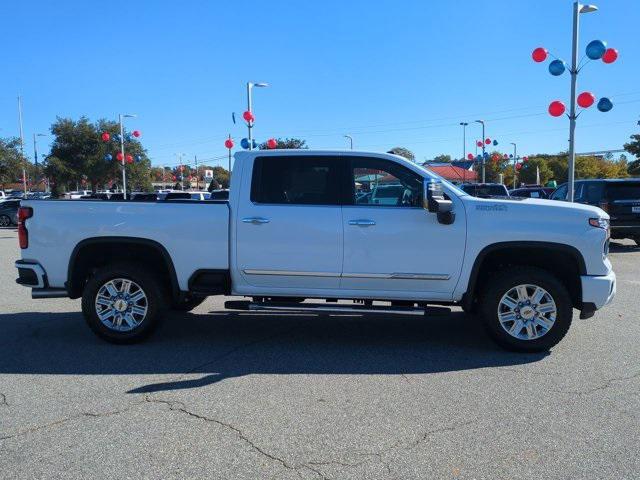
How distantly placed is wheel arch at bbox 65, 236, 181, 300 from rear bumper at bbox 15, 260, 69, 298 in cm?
13

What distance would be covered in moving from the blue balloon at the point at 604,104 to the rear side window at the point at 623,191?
6139mm

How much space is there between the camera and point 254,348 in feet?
18.7

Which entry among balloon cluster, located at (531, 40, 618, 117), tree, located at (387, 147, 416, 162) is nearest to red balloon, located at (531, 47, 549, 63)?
balloon cluster, located at (531, 40, 618, 117)

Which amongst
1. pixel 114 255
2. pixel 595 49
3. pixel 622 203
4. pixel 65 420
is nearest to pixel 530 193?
pixel 595 49

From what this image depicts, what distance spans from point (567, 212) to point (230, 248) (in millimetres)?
3356

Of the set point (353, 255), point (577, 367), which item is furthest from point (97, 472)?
point (577, 367)

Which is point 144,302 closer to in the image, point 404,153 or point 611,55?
point 404,153

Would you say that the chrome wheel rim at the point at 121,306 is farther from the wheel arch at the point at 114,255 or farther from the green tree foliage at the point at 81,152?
the green tree foliage at the point at 81,152

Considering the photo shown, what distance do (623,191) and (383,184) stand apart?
35.4 ft

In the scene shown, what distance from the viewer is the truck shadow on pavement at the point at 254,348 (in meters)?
5.04

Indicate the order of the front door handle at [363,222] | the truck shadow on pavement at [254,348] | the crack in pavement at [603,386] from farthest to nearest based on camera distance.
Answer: the front door handle at [363,222] → the truck shadow on pavement at [254,348] → the crack in pavement at [603,386]

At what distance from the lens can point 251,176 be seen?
18.7 feet

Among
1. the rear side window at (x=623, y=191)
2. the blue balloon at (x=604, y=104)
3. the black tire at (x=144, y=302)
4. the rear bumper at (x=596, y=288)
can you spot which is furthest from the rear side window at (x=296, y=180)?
the blue balloon at (x=604, y=104)

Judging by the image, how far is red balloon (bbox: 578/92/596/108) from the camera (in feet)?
61.9
